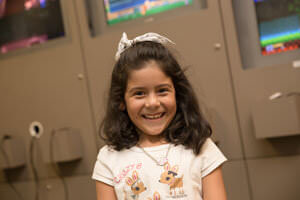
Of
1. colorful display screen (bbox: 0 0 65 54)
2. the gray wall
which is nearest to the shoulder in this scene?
the gray wall

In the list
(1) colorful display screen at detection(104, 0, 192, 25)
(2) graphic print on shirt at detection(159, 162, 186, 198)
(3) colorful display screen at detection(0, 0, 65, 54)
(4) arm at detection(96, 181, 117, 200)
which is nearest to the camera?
(2) graphic print on shirt at detection(159, 162, 186, 198)

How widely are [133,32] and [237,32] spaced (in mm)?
593

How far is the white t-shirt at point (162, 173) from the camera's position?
4.19ft

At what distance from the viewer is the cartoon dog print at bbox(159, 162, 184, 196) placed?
1.28m

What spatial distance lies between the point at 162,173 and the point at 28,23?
175 cm

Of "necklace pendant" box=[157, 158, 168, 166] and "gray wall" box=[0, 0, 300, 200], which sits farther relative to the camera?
"gray wall" box=[0, 0, 300, 200]

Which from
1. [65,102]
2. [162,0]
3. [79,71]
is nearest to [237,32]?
[162,0]

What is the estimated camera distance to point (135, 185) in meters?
1.30

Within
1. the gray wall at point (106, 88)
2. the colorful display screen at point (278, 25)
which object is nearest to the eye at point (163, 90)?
the gray wall at point (106, 88)

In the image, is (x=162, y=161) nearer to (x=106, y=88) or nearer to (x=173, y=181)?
(x=173, y=181)

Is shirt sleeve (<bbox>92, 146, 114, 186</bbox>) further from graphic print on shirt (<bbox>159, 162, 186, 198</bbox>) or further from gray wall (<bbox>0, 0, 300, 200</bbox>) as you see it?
gray wall (<bbox>0, 0, 300, 200</bbox>)

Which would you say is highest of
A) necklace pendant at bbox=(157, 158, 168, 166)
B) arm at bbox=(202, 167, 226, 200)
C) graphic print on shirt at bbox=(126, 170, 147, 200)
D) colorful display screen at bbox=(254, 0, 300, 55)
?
colorful display screen at bbox=(254, 0, 300, 55)

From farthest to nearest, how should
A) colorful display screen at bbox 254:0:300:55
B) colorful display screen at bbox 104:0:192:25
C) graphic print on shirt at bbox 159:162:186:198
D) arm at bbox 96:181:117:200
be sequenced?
colorful display screen at bbox 104:0:192:25, colorful display screen at bbox 254:0:300:55, arm at bbox 96:181:117:200, graphic print on shirt at bbox 159:162:186:198

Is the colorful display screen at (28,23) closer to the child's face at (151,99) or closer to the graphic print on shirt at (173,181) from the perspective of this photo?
the child's face at (151,99)
